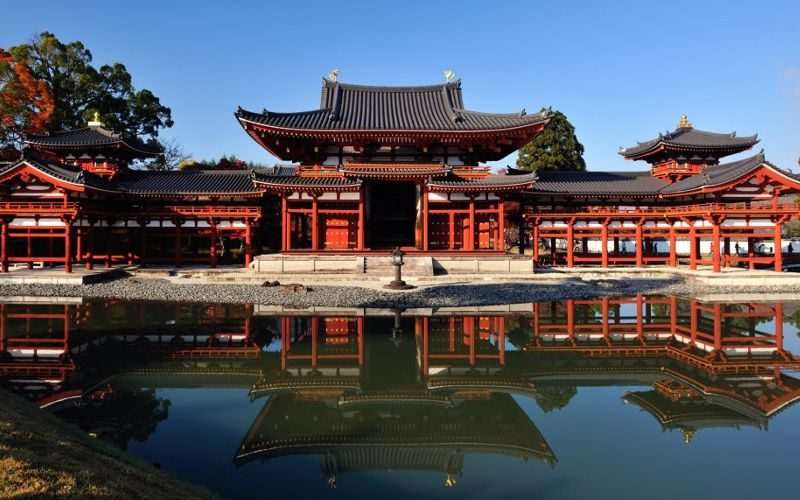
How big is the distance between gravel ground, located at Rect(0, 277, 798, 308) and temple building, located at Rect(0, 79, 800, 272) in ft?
10.2

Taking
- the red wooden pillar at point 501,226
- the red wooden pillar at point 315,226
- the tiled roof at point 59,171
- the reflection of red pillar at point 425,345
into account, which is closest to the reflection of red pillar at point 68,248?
the tiled roof at point 59,171

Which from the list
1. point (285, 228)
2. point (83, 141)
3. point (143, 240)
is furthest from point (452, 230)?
point (83, 141)

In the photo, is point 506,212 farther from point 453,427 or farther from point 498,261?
point 453,427

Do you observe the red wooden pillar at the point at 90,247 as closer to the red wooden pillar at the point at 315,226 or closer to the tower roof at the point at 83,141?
the tower roof at the point at 83,141

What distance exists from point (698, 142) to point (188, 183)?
32670mm

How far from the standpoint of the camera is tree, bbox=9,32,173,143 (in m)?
34.8

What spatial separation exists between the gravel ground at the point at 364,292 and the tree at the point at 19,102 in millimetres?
21769

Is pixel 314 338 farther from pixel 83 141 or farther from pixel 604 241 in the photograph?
pixel 83 141

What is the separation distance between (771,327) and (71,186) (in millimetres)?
29747

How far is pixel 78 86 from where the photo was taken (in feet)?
120

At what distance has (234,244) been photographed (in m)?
38.6

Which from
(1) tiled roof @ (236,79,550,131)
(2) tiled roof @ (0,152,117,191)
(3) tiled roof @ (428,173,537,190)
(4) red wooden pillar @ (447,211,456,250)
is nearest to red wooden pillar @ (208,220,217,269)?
(2) tiled roof @ (0,152,117,191)

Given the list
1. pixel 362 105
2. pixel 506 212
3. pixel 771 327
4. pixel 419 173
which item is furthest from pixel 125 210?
pixel 771 327

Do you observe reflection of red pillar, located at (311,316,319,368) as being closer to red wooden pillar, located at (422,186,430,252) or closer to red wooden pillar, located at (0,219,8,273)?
red wooden pillar, located at (422,186,430,252)
